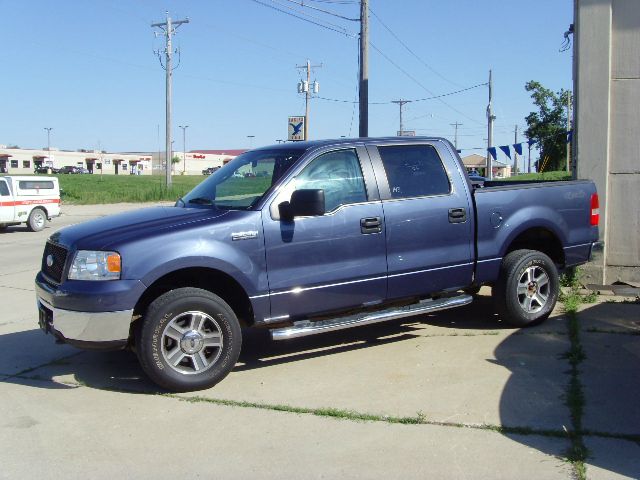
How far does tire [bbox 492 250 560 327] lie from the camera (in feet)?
21.2

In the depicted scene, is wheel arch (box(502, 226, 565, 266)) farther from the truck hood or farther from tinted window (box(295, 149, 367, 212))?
the truck hood

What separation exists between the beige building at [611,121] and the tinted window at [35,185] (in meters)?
16.8

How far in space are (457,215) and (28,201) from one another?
17029mm

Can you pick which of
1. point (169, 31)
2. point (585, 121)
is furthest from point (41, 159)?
point (585, 121)

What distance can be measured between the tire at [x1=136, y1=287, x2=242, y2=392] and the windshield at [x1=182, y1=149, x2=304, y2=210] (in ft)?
2.96

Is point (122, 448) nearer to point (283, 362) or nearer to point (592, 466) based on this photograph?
point (283, 362)

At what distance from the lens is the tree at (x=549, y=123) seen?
1866 inches

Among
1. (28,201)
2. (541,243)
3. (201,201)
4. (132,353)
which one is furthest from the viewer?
(28,201)

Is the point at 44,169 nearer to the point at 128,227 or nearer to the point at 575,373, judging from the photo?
the point at 128,227

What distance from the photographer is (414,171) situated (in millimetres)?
6129

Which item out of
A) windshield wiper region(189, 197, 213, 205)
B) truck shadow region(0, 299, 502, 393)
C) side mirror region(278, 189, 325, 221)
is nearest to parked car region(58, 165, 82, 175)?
truck shadow region(0, 299, 502, 393)

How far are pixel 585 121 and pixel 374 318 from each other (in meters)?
4.36

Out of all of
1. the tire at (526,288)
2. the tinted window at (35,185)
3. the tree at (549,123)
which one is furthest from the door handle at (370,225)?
the tree at (549,123)

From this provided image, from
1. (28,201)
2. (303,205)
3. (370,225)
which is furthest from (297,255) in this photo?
(28,201)
